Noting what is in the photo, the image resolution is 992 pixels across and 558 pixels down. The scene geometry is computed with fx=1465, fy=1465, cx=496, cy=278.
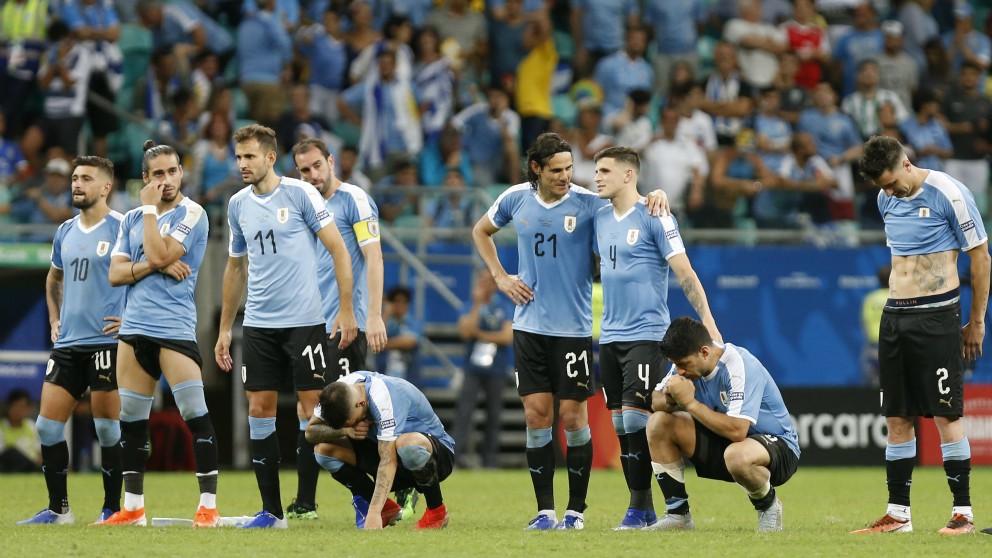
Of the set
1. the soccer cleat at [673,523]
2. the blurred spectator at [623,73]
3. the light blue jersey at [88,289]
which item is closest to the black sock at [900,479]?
the soccer cleat at [673,523]

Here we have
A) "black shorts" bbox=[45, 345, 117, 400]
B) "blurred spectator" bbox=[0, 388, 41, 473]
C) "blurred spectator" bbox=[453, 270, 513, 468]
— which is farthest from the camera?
"blurred spectator" bbox=[453, 270, 513, 468]

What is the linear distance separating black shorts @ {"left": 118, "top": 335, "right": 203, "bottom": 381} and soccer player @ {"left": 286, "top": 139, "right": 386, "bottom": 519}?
1.00 metres

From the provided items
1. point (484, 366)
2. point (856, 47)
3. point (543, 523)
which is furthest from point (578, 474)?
point (856, 47)

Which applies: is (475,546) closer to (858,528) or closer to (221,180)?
(858,528)

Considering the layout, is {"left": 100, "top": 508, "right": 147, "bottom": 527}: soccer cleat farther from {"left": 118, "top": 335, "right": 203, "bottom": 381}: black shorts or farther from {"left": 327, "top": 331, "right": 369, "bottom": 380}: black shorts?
{"left": 327, "top": 331, "right": 369, "bottom": 380}: black shorts

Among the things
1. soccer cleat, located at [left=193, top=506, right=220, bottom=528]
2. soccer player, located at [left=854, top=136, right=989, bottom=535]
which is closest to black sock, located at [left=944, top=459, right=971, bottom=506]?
soccer player, located at [left=854, top=136, right=989, bottom=535]

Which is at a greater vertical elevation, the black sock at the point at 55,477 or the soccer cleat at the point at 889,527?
the black sock at the point at 55,477

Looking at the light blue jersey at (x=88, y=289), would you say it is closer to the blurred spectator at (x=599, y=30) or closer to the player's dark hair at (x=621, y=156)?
the player's dark hair at (x=621, y=156)

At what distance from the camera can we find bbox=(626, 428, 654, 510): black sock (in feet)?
32.3

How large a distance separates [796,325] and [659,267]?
33.2ft

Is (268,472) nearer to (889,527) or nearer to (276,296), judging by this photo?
(276,296)

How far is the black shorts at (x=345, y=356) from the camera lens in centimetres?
1027

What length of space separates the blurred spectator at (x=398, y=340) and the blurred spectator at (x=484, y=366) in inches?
25.6

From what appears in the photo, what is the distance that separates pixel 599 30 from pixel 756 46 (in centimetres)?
243
